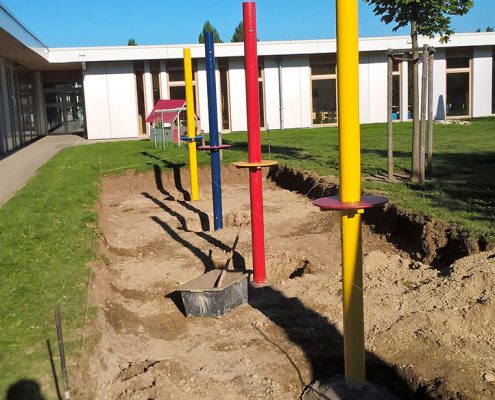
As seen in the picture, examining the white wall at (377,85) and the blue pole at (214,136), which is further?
the white wall at (377,85)

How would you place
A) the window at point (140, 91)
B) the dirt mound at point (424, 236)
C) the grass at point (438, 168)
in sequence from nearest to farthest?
the dirt mound at point (424, 236)
the grass at point (438, 168)
the window at point (140, 91)

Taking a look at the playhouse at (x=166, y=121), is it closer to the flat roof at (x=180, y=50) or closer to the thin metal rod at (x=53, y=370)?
the flat roof at (x=180, y=50)

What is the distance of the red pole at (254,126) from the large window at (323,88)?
84.1 ft

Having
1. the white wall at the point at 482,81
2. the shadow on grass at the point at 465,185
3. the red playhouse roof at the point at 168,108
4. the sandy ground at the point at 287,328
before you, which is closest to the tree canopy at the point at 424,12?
the shadow on grass at the point at 465,185

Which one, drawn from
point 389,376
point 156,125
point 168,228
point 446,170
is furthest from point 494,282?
point 156,125

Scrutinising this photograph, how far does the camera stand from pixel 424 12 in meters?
11.3

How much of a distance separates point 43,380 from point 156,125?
2172cm

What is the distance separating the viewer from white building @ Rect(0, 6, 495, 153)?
98.7 ft

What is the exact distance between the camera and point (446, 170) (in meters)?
12.4

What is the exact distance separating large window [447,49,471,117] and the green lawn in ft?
44.4

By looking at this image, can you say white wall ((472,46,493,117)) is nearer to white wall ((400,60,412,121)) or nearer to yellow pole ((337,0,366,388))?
white wall ((400,60,412,121))

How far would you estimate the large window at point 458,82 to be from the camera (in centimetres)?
3262

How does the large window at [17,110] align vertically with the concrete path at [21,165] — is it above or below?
above

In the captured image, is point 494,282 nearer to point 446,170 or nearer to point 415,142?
point 415,142
